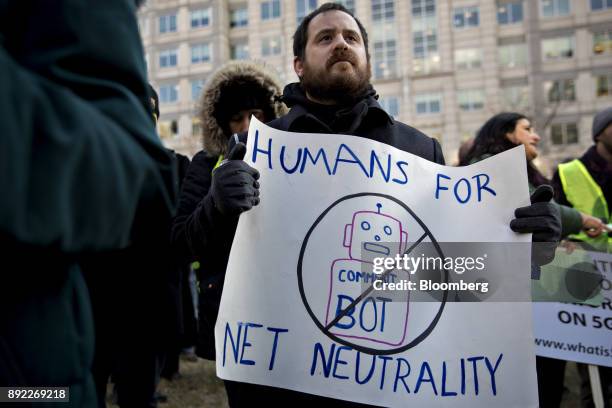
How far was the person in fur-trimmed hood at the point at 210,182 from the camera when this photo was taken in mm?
1461

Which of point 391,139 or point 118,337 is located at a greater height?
point 391,139

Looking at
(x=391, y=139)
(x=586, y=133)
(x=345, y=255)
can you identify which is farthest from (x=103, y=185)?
(x=586, y=133)

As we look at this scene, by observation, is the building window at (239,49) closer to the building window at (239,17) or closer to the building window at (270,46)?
the building window at (239,17)

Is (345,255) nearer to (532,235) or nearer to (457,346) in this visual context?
(457,346)

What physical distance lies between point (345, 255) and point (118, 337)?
698mm

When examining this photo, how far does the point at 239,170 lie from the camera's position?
1340 mm

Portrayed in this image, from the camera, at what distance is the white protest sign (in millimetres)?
2776

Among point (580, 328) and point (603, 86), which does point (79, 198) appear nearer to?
point (580, 328)

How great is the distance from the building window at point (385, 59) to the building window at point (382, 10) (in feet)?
4.81

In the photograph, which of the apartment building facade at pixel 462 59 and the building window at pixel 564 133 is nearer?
the building window at pixel 564 133

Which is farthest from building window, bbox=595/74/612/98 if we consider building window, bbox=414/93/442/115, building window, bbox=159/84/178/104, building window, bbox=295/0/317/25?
building window, bbox=159/84/178/104

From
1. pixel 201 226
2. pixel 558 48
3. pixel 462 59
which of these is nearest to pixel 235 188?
pixel 201 226

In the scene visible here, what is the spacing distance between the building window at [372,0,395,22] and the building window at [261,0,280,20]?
6246mm

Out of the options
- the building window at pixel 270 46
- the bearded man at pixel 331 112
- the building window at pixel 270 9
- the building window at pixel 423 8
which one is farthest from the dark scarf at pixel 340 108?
the building window at pixel 270 9
